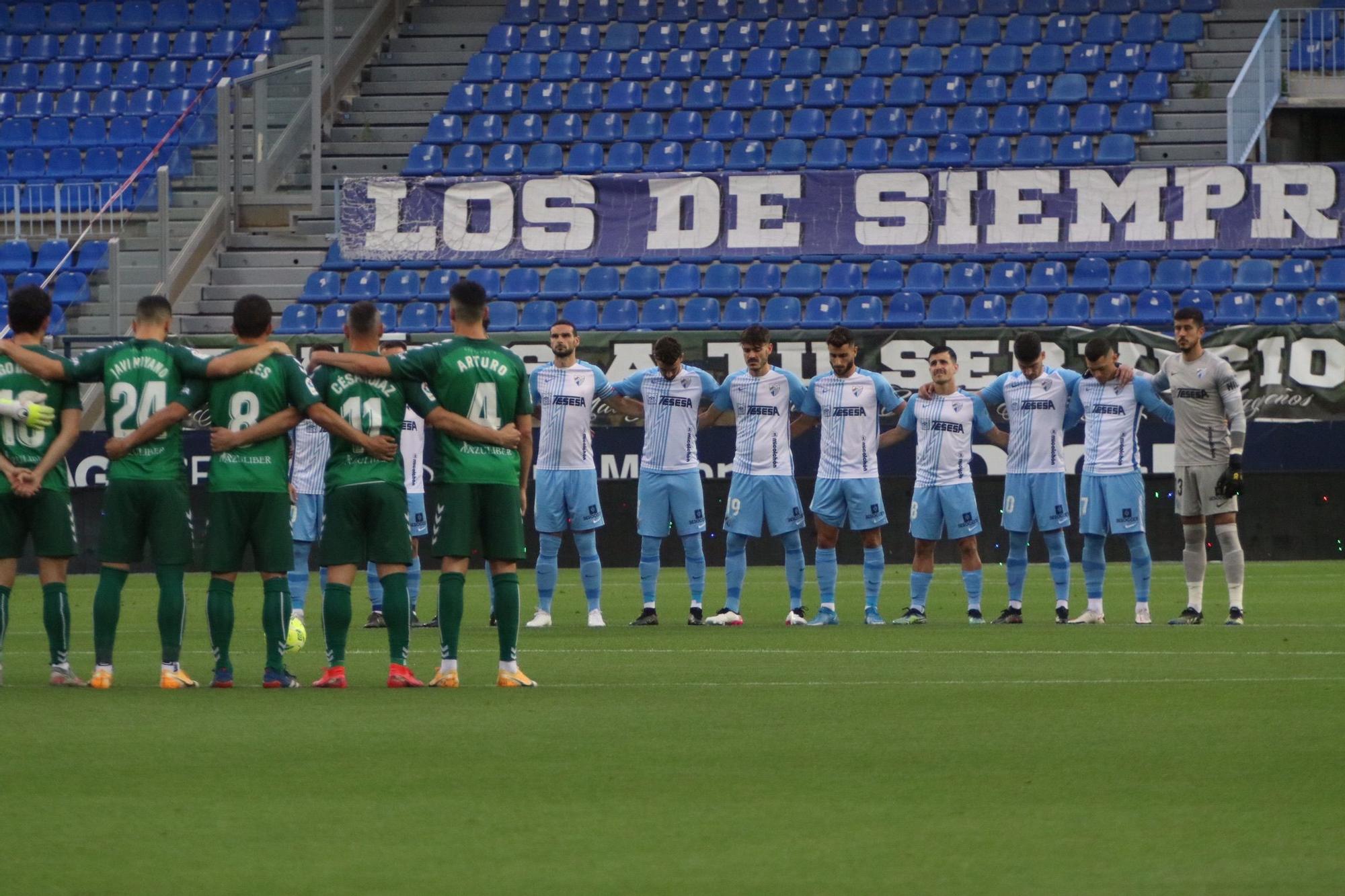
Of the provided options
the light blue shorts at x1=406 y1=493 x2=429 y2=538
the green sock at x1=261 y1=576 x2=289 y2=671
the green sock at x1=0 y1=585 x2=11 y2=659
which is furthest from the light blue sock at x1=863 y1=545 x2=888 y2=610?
the green sock at x1=0 y1=585 x2=11 y2=659

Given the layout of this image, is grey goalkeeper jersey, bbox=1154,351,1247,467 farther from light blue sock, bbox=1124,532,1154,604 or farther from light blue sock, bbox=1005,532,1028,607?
light blue sock, bbox=1005,532,1028,607

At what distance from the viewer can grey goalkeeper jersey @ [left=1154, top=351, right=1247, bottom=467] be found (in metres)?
15.0

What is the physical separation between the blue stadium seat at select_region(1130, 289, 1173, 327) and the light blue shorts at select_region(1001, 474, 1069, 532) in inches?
395

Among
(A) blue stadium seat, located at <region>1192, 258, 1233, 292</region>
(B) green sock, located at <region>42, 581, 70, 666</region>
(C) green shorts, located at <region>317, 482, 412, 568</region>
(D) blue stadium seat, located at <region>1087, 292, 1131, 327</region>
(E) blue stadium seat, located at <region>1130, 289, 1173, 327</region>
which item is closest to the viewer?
(C) green shorts, located at <region>317, 482, 412, 568</region>

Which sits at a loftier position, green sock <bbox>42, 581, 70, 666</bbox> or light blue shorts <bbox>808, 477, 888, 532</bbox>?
light blue shorts <bbox>808, 477, 888, 532</bbox>

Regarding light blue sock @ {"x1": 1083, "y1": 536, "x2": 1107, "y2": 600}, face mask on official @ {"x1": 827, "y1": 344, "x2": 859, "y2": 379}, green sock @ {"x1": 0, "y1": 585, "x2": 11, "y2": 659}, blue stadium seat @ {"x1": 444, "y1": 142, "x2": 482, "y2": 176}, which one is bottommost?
light blue sock @ {"x1": 1083, "y1": 536, "x2": 1107, "y2": 600}

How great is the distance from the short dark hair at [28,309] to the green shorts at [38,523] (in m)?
0.87

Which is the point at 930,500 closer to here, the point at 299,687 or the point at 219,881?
the point at 299,687

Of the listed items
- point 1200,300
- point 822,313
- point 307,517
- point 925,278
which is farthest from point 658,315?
point 307,517

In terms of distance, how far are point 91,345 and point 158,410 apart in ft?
48.7

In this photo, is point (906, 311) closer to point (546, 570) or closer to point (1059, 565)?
point (1059, 565)

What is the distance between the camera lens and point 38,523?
35.0 feet

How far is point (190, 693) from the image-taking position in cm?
1018

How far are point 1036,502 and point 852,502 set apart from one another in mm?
1477
